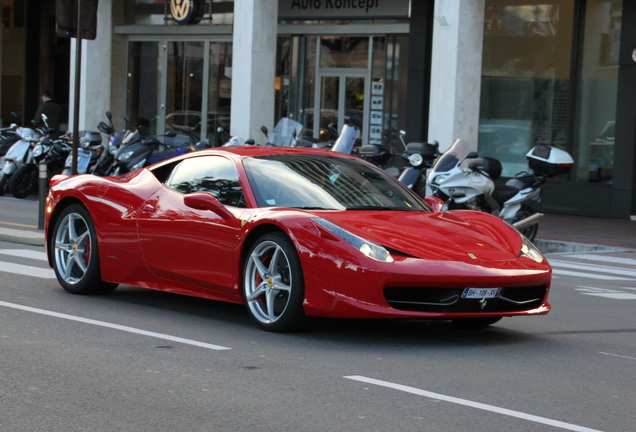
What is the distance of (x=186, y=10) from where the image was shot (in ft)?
89.9

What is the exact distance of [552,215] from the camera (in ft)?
66.8

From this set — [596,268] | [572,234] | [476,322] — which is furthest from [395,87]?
[476,322]

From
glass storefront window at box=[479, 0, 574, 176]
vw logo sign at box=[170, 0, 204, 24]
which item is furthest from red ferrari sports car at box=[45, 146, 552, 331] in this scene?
vw logo sign at box=[170, 0, 204, 24]

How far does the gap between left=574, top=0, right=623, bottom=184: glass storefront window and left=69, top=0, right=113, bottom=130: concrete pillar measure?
12385 millimetres

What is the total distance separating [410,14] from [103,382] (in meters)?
19.1

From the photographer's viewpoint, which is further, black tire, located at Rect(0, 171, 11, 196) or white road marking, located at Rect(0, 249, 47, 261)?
black tire, located at Rect(0, 171, 11, 196)

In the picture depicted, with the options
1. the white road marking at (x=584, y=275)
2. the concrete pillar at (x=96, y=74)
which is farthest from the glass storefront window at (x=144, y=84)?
the white road marking at (x=584, y=275)

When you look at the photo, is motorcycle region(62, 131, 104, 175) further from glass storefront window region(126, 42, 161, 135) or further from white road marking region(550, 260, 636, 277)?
white road marking region(550, 260, 636, 277)

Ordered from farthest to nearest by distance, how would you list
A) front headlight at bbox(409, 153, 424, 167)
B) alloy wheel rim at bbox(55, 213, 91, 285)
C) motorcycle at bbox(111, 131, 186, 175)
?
motorcycle at bbox(111, 131, 186, 175) → front headlight at bbox(409, 153, 424, 167) → alloy wheel rim at bbox(55, 213, 91, 285)

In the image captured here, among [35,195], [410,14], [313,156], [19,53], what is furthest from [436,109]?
[19,53]

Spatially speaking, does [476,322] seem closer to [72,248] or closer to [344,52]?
[72,248]

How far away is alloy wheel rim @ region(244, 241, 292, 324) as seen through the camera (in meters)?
7.00

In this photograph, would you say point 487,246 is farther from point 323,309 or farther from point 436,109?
point 436,109

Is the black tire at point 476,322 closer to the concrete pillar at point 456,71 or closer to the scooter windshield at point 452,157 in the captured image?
the scooter windshield at point 452,157
